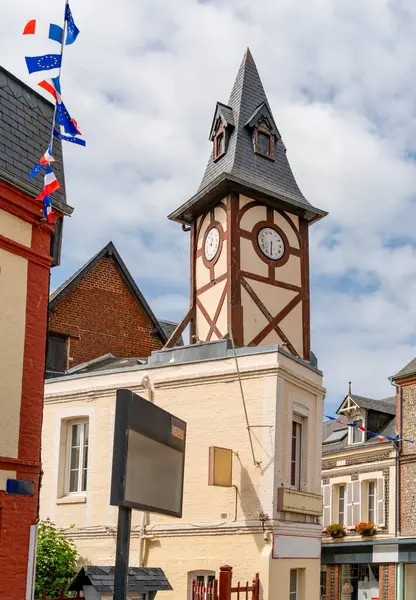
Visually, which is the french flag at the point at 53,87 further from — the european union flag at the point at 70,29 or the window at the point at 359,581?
the window at the point at 359,581

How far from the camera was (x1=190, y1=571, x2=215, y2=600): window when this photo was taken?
13.5m

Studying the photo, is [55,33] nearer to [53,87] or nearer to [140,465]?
[53,87]

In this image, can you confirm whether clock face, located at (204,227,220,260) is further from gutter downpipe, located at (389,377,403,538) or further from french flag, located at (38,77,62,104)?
gutter downpipe, located at (389,377,403,538)

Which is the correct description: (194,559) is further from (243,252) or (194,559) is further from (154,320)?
(154,320)

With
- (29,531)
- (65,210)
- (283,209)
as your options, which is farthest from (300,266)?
(29,531)

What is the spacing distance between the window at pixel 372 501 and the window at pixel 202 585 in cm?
1381

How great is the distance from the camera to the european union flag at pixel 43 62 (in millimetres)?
10570

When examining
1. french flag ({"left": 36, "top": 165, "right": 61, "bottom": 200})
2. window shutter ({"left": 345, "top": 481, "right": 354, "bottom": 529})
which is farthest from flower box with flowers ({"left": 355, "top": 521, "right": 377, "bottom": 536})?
french flag ({"left": 36, "top": 165, "right": 61, "bottom": 200})

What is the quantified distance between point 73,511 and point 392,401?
1908 cm

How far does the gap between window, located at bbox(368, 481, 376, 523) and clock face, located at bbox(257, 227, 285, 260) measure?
12537 millimetres

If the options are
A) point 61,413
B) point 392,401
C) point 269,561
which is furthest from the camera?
point 392,401

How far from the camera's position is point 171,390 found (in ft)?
53.6

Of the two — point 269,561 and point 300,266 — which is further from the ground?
point 300,266

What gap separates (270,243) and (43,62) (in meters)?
8.65
